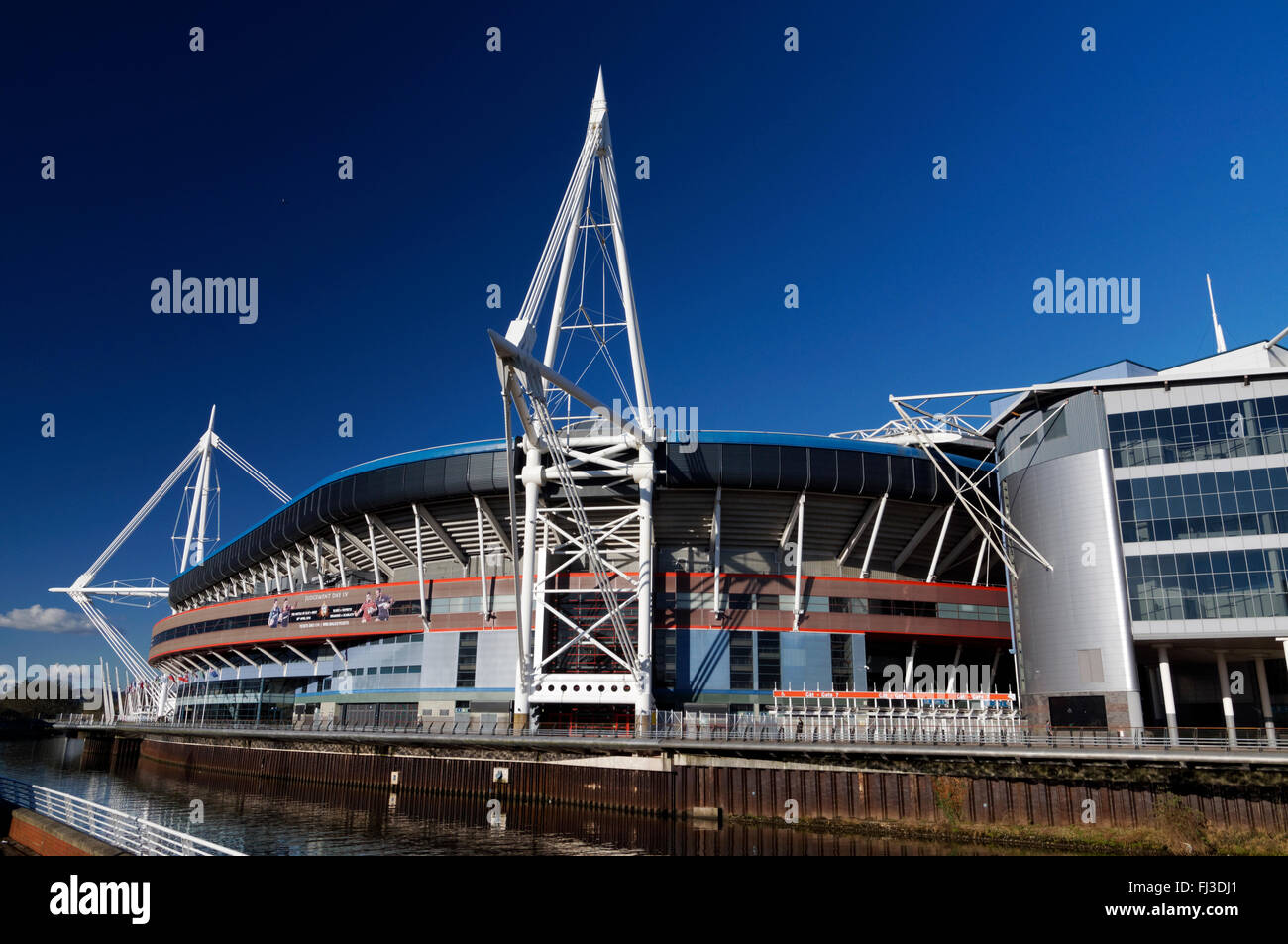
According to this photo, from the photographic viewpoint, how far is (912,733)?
35969 mm

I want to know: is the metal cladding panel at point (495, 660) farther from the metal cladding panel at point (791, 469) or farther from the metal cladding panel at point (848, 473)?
the metal cladding panel at point (848, 473)

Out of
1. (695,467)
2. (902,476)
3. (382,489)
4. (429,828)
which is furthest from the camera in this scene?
(382,489)

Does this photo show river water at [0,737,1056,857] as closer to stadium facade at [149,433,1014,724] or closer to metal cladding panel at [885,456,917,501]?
stadium facade at [149,433,1014,724]

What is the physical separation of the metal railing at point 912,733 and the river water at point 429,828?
3724 mm

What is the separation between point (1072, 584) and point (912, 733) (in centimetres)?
1093

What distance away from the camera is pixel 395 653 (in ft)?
191

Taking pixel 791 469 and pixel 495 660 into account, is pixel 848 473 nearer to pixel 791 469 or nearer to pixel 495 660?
pixel 791 469

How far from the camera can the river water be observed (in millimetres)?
29344

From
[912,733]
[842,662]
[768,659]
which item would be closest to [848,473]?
[842,662]

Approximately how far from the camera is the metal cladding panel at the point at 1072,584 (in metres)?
37.2

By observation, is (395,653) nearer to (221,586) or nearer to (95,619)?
(221,586)

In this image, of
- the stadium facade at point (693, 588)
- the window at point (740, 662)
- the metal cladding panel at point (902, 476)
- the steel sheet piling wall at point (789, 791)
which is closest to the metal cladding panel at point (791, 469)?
the stadium facade at point (693, 588)

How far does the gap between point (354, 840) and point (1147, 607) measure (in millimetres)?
34707
